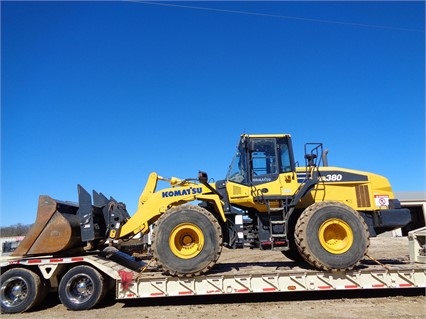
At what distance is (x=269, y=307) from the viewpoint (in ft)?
25.7

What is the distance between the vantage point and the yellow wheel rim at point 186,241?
26.8 feet

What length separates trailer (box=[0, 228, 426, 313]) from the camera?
7.86 meters

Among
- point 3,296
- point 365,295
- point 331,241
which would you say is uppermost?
point 331,241

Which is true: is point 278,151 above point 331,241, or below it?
above

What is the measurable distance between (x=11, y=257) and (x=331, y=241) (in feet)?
25.2

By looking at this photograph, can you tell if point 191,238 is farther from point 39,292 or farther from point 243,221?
point 39,292

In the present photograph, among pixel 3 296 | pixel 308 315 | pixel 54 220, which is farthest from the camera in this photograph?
pixel 54 220

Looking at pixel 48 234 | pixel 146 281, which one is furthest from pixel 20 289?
pixel 146 281

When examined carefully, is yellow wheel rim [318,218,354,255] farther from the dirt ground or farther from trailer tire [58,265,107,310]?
trailer tire [58,265,107,310]

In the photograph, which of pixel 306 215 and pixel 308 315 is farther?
pixel 306 215

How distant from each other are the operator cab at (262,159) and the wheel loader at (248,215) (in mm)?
25

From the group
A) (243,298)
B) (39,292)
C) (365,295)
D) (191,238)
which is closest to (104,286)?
(39,292)

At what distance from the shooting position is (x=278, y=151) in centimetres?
917

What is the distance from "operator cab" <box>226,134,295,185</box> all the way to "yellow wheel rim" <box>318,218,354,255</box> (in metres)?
1.61
